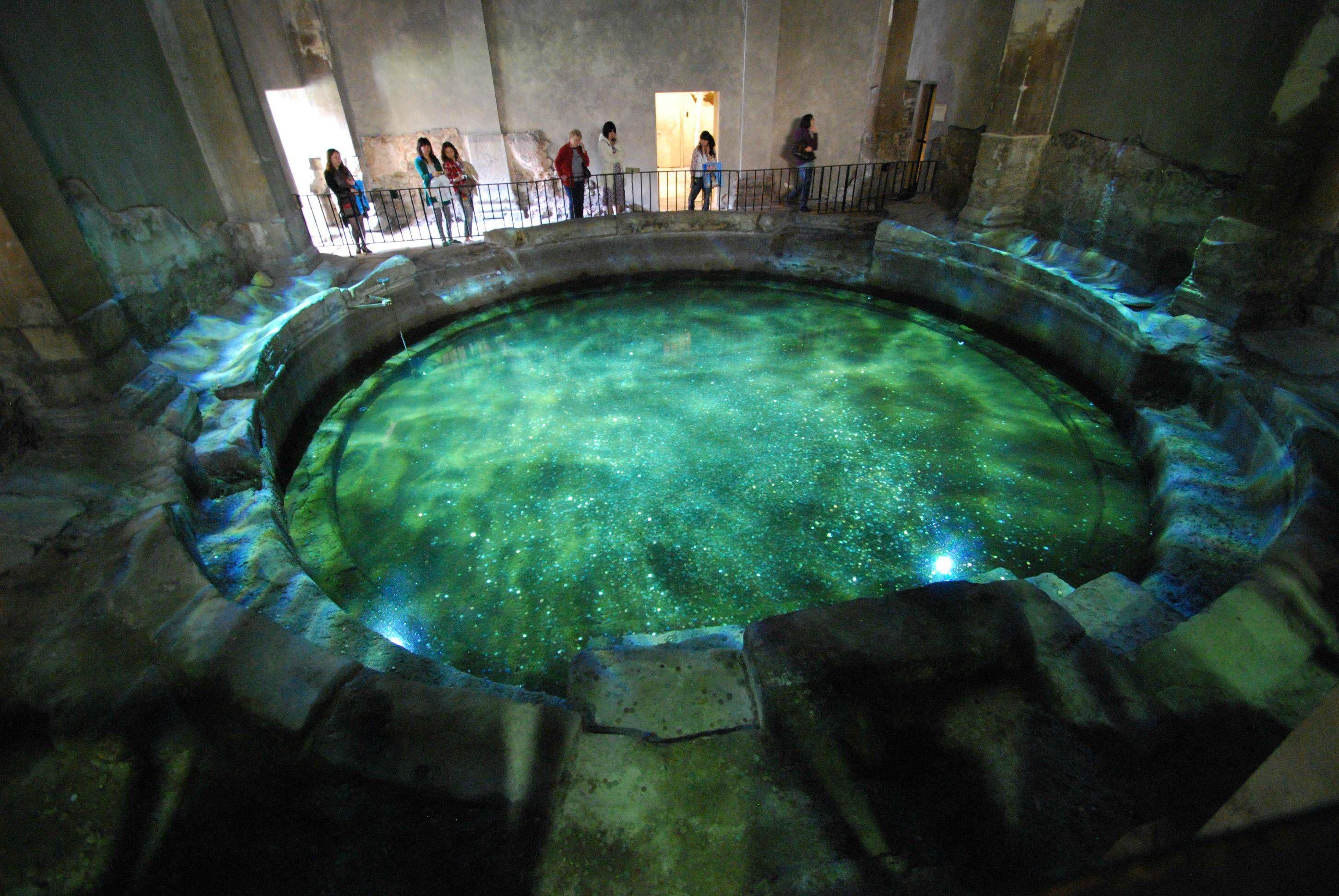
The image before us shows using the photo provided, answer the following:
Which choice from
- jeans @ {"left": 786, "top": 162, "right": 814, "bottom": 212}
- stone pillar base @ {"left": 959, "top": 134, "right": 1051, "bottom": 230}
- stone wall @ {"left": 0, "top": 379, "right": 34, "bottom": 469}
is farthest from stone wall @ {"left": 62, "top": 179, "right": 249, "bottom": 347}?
stone pillar base @ {"left": 959, "top": 134, "right": 1051, "bottom": 230}

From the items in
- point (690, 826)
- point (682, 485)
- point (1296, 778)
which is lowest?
point (682, 485)

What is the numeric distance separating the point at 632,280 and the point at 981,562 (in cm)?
680

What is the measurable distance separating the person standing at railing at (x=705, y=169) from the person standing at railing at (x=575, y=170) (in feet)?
6.16

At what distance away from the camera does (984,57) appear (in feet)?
28.5

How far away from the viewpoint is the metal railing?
32.2ft

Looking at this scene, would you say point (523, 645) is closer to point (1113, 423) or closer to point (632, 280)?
point (1113, 423)

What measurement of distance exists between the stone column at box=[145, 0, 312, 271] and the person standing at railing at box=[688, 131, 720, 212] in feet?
20.2

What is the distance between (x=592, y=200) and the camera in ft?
38.1

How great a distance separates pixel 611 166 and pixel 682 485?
28.8 feet

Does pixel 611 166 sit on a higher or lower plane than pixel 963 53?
lower

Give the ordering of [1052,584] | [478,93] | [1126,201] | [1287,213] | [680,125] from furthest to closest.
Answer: [680,125]
[478,93]
[1126,201]
[1287,213]
[1052,584]

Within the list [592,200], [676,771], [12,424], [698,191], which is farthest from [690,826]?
[592,200]

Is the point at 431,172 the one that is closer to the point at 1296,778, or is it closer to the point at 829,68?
the point at 829,68

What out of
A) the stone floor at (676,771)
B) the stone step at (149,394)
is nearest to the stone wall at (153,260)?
the stone step at (149,394)
